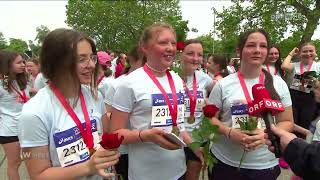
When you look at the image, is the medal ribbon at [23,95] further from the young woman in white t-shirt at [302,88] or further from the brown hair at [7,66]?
the young woman in white t-shirt at [302,88]

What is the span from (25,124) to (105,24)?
1758 inches

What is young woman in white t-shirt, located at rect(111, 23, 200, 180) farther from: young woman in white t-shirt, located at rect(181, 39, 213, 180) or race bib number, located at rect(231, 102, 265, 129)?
young woman in white t-shirt, located at rect(181, 39, 213, 180)

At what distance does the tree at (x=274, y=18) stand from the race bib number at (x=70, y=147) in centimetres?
1829

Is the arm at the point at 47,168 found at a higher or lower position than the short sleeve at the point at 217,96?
lower

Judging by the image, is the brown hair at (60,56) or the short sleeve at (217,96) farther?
the short sleeve at (217,96)

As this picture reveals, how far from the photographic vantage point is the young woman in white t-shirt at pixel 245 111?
9.81ft

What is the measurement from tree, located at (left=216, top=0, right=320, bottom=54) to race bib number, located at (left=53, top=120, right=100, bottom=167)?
18.3 metres

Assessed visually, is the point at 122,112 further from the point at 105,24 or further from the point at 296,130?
the point at 105,24

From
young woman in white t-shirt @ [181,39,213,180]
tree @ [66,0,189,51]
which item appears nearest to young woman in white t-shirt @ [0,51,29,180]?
young woman in white t-shirt @ [181,39,213,180]

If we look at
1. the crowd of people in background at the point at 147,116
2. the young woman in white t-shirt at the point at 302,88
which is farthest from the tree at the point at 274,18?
the crowd of people in background at the point at 147,116

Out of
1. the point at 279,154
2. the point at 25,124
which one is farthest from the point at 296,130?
the point at 25,124

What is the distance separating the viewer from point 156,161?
2797 mm

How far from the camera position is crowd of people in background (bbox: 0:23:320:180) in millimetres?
2027

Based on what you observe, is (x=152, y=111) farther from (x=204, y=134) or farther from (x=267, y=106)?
(x=267, y=106)
